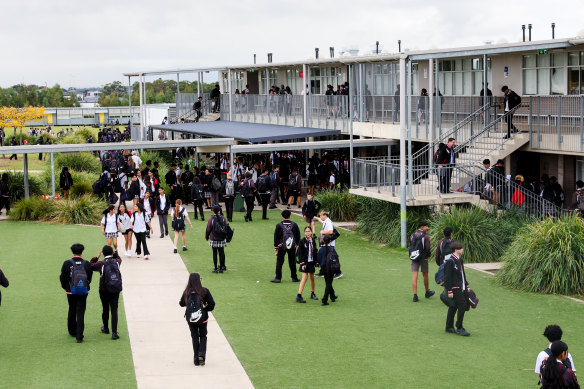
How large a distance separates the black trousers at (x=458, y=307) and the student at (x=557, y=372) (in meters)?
4.56

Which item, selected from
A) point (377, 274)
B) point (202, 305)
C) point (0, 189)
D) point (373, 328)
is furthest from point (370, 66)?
point (202, 305)

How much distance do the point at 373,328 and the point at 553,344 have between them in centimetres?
556

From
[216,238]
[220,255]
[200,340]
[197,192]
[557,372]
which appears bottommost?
[200,340]

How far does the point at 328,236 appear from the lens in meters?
15.2

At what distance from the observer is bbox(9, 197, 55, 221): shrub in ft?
89.1

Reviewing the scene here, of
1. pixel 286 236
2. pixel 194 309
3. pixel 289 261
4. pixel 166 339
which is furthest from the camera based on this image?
pixel 289 261

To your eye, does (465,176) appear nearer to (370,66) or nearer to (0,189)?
(370,66)

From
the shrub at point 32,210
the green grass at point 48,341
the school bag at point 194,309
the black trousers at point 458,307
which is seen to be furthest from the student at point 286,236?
the shrub at point 32,210

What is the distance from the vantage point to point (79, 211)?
26703mm

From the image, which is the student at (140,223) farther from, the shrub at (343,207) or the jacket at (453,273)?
the jacket at (453,273)

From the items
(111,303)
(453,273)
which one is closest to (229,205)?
(111,303)

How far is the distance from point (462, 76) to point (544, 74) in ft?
15.0

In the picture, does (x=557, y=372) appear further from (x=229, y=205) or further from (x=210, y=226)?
(x=229, y=205)

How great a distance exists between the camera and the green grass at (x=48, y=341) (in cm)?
1124
